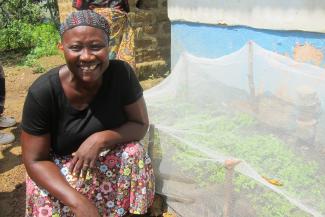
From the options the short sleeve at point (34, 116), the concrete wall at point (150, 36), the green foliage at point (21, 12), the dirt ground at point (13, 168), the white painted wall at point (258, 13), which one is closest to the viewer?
the short sleeve at point (34, 116)

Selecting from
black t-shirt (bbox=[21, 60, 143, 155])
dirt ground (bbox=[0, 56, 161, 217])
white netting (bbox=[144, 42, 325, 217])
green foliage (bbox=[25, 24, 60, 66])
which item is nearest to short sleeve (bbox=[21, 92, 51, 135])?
black t-shirt (bbox=[21, 60, 143, 155])

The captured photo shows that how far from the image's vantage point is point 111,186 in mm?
2271

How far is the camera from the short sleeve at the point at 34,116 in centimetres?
204

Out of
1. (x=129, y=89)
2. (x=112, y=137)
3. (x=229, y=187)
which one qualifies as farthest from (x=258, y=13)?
(x=112, y=137)

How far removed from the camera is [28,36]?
9.95m

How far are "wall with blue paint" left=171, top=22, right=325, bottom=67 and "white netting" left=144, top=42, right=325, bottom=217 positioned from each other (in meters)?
0.38

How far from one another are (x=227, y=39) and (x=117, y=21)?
1337 millimetres

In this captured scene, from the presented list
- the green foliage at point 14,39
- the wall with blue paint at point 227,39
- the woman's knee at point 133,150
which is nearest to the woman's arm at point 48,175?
the woman's knee at point 133,150

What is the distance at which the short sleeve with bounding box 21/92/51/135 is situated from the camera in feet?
6.70

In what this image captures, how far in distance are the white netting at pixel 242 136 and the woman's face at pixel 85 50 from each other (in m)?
0.85

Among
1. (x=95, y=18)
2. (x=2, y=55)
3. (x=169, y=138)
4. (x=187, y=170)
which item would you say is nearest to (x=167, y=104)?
(x=169, y=138)

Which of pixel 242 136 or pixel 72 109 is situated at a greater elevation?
pixel 72 109

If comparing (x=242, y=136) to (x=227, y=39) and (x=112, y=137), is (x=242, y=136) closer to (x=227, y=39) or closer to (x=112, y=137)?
(x=112, y=137)

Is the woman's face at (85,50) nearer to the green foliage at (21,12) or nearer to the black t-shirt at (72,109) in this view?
the black t-shirt at (72,109)
